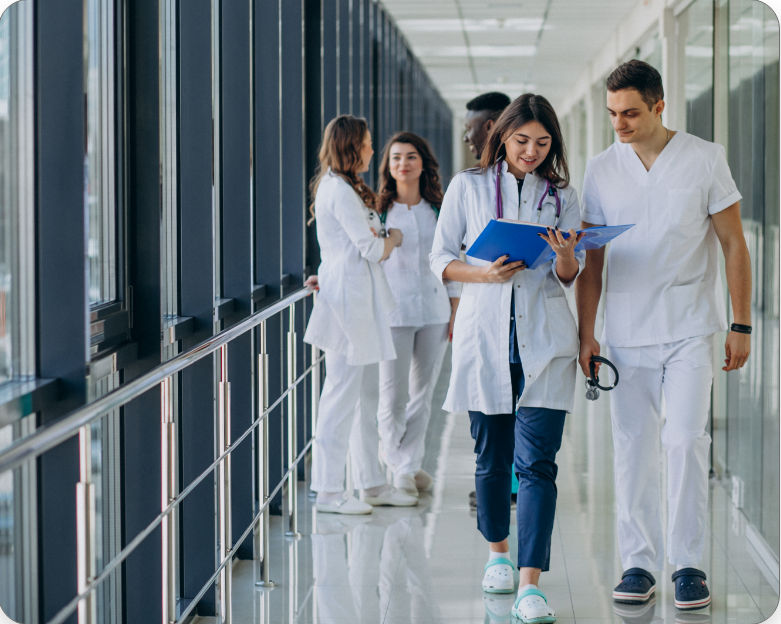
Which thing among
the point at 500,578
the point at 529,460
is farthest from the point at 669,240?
the point at 500,578

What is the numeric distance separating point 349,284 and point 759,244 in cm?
157

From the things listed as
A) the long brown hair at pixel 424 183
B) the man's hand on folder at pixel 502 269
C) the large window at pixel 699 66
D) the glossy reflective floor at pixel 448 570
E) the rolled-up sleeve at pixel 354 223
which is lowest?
the glossy reflective floor at pixel 448 570

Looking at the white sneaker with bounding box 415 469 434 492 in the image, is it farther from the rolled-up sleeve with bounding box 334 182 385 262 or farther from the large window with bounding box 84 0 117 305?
the large window with bounding box 84 0 117 305

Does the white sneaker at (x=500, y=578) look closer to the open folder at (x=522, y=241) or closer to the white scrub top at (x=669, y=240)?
the white scrub top at (x=669, y=240)

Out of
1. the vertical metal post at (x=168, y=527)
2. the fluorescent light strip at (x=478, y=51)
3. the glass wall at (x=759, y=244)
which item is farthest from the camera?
the fluorescent light strip at (x=478, y=51)

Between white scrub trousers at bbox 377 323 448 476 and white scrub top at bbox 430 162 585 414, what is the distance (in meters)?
1.15

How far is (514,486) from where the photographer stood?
3797mm

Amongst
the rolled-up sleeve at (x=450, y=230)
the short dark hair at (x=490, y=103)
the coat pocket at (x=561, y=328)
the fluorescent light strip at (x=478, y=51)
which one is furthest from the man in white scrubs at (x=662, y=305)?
the fluorescent light strip at (x=478, y=51)

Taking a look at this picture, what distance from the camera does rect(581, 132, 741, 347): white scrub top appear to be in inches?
103

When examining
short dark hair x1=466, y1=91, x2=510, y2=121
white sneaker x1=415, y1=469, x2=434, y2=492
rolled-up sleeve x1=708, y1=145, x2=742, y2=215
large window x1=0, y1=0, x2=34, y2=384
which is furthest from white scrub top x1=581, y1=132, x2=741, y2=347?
large window x1=0, y1=0, x2=34, y2=384

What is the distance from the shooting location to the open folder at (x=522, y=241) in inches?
94.0

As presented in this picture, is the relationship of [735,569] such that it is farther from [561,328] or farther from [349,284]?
[349,284]

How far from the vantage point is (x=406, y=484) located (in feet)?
12.7

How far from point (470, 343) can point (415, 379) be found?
50.6 inches
